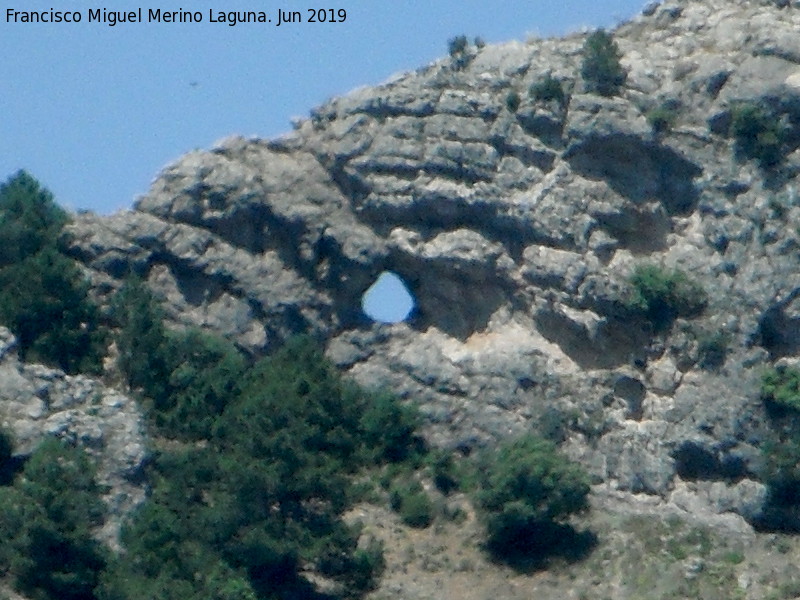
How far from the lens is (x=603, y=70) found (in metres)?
81.8

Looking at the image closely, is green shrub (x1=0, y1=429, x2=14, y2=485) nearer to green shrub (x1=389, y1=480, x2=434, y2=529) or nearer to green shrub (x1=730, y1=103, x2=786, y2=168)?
green shrub (x1=389, y1=480, x2=434, y2=529)

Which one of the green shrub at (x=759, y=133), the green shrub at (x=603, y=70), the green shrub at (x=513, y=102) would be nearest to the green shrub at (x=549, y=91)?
the green shrub at (x=513, y=102)

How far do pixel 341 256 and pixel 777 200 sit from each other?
18.8m

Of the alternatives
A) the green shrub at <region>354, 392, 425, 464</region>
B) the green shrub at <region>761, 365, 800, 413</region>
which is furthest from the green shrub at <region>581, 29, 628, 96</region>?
the green shrub at <region>354, 392, 425, 464</region>

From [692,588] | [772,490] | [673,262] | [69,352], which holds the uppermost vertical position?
[673,262]

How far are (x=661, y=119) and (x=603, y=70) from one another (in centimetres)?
363

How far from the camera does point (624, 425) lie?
76.7 m

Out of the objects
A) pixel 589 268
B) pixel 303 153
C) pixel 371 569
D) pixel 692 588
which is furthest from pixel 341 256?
pixel 692 588

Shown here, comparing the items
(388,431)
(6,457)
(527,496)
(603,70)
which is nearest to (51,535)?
(6,457)

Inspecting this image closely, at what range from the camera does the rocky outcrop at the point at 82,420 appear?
71875mm

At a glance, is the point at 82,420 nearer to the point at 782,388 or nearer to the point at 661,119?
the point at 661,119

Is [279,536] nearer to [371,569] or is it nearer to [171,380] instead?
[371,569]

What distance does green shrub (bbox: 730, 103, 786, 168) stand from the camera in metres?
79.1

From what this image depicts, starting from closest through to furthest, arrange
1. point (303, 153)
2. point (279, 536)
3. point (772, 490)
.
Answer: point (279, 536) < point (772, 490) < point (303, 153)
